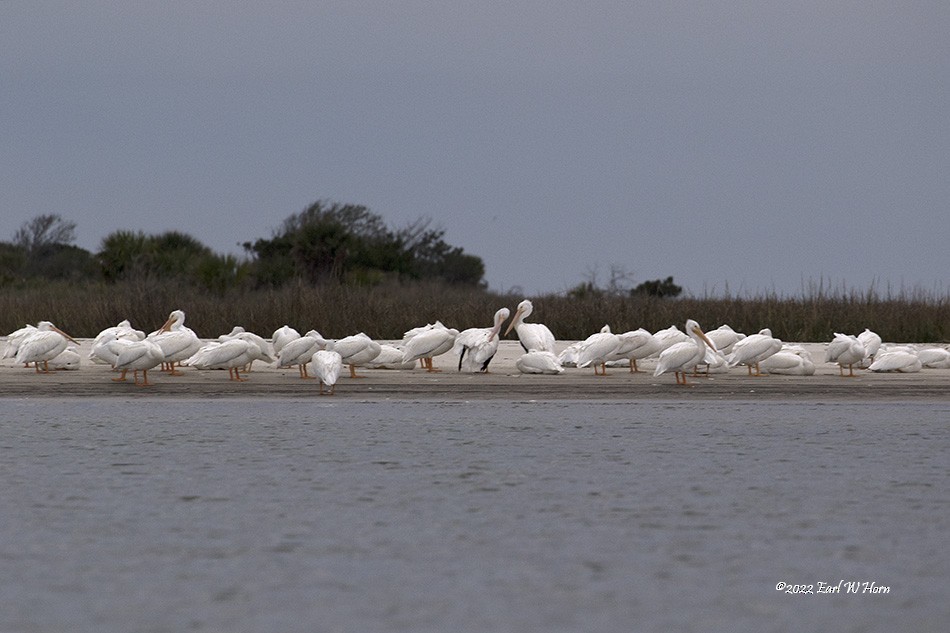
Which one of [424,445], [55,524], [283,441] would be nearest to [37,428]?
[283,441]

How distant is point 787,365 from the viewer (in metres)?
14.1

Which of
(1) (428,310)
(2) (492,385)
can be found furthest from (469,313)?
(2) (492,385)

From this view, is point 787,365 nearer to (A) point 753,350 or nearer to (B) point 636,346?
(A) point 753,350

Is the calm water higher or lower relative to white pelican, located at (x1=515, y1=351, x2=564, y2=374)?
lower

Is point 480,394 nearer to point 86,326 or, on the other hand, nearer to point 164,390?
point 164,390

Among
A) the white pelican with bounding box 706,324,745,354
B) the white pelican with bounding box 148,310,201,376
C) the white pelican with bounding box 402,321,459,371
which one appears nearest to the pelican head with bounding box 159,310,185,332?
the white pelican with bounding box 148,310,201,376

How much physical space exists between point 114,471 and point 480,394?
16.5 feet

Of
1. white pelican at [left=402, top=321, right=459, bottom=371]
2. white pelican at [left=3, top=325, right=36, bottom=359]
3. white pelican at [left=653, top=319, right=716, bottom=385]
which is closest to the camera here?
white pelican at [left=653, top=319, right=716, bottom=385]

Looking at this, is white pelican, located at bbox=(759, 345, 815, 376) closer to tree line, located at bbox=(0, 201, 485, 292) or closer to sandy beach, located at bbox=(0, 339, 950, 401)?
sandy beach, located at bbox=(0, 339, 950, 401)

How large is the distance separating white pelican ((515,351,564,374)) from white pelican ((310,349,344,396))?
213cm

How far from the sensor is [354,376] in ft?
45.8

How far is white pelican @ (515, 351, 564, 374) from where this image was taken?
1398cm

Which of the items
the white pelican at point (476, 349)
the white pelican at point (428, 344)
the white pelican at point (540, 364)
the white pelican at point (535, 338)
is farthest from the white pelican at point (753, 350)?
the white pelican at point (428, 344)

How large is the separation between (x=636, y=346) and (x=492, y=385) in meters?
1.38
